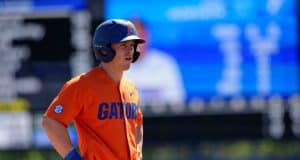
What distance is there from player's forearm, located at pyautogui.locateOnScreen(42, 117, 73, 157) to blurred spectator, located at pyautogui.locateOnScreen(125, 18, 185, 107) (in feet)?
18.0

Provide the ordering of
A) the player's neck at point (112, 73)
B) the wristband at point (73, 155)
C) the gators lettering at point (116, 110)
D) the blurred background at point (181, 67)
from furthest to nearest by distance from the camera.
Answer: the blurred background at point (181, 67)
the player's neck at point (112, 73)
the gators lettering at point (116, 110)
the wristband at point (73, 155)

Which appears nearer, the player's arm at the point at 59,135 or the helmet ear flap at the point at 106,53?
the player's arm at the point at 59,135

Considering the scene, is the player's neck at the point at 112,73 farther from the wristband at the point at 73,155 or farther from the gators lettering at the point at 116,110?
the wristband at the point at 73,155

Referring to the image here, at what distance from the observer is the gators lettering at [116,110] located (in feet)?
16.9

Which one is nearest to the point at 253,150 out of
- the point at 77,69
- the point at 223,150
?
the point at 223,150

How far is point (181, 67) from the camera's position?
10641mm

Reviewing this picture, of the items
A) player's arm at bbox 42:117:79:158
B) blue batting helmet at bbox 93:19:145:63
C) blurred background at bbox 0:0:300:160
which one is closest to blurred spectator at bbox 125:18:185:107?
blurred background at bbox 0:0:300:160

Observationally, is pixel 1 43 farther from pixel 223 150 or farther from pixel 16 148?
pixel 223 150

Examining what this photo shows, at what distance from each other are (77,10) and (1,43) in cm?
86

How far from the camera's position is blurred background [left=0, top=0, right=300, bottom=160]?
10531 mm

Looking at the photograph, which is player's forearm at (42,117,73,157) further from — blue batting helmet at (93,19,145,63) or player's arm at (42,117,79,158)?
blue batting helmet at (93,19,145,63)

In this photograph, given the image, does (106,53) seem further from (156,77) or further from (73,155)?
(156,77)

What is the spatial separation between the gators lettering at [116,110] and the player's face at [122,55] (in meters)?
0.20

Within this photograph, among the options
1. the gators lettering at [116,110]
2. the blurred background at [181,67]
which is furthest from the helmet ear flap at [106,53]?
the blurred background at [181,67]
